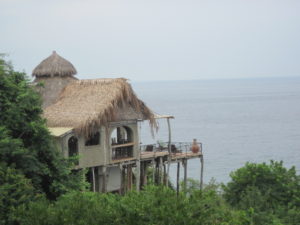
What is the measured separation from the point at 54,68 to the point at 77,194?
47.5ft

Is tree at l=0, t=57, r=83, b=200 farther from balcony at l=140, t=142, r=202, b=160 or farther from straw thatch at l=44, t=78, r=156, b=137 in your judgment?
balcony at l=140, t=142, r=202, b=160

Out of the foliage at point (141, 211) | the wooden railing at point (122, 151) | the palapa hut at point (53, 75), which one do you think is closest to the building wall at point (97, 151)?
the wooden railing at point (122, 151)

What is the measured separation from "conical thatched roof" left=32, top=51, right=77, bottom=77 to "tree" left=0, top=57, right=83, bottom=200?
939 cm

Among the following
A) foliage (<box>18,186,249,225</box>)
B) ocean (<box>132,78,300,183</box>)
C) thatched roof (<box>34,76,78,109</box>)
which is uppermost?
thatched roof (<box>34,76,78,109</box>)

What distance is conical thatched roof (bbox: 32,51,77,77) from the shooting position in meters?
31.3

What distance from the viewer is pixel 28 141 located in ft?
70.0

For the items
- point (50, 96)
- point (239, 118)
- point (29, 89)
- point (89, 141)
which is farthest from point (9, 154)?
point (239, 118)

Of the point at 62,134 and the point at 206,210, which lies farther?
the point at 62,134

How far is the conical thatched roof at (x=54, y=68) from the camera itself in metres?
31.3

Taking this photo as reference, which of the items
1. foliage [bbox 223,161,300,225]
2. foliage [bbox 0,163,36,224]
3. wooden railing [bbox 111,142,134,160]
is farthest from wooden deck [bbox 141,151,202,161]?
foliage [bbox 0,163,36,224]

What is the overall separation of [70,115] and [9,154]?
7.47m

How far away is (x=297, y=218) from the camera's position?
83.5ft

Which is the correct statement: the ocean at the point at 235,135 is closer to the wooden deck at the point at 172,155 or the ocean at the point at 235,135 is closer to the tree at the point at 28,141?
the wooden deck at the point at 172,155

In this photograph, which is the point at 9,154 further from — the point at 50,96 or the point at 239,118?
the point at 239,118
